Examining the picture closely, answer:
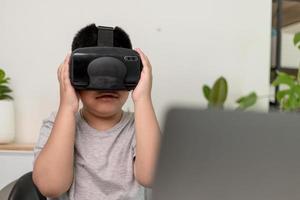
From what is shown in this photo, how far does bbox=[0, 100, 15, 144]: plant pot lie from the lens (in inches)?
52.1

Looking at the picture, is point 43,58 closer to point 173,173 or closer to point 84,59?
point 84,59

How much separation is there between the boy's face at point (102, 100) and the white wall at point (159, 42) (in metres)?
0.59

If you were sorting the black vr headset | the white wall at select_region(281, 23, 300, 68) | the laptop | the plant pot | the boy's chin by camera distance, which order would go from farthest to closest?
1. the white wall at select_region(281, 23, 300, 68)
2. the plant pot
3. the boy's chin
4. the black vr headset
5. the laptop

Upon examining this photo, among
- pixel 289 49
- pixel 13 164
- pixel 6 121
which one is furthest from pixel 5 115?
pixel 289 49

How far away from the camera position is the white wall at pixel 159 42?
1423 mm

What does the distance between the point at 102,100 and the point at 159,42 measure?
2.19 ft

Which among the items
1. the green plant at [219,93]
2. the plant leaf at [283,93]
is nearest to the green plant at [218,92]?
the green plant at [219,93]

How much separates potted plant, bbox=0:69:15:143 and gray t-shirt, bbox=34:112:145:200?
44 cm

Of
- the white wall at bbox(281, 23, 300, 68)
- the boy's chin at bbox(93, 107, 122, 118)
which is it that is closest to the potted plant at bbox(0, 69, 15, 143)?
the boy's chin at bbox(93, 107, 122, 118)

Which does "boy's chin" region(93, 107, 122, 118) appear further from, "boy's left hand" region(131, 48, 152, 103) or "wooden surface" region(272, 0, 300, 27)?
"wooden surface" region(272, 0, 300, 27)

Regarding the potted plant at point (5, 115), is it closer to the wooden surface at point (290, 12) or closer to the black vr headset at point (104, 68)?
the black vr headset at point (104, 68)

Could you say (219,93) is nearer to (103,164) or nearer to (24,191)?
(103,164)

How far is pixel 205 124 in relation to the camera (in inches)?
9.4

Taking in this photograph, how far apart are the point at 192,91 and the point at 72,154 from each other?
79cm
